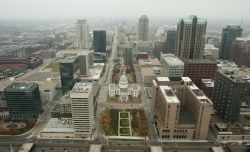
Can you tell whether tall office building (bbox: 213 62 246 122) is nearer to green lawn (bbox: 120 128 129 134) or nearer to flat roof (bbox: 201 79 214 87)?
flat roof (bbox: 201 79 214 87)

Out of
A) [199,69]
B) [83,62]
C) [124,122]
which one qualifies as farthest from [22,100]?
[199,69]

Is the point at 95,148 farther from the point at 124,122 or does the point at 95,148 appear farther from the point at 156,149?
the point at 124,122

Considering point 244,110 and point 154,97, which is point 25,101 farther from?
point 244,110

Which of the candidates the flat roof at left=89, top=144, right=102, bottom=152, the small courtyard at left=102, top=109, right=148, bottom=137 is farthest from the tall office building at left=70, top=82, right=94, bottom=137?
the small courtyard at left=102, top=109, right=148, bottom=137

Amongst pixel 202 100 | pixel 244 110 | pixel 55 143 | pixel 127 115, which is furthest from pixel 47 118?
pixel 244 110

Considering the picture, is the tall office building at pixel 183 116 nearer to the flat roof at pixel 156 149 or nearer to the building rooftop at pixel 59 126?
the flat roof at pixel 156 149
